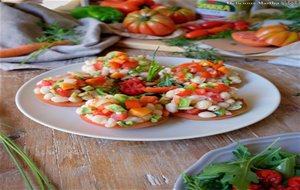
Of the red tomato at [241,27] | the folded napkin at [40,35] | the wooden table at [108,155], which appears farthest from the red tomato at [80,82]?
the red tomato at [241,27]

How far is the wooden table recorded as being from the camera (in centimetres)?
63

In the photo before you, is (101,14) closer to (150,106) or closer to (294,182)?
(150,106)

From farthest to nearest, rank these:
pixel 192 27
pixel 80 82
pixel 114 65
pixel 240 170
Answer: pixel 192 27
pixel 114 65
pixel 80 82
pixel 240 170

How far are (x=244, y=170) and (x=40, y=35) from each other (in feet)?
3.39

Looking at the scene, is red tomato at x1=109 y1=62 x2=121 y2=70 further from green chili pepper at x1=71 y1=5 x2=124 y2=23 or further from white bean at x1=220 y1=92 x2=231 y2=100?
green chili pepper at x1=71 y1=5 x2=124 y2=23

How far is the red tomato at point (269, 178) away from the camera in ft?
1.81

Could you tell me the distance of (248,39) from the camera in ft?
4.55

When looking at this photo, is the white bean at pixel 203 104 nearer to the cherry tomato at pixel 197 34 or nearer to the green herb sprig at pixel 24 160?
the green herb sprig at pixel 24 160

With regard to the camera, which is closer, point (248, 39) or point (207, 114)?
point (207, 114)

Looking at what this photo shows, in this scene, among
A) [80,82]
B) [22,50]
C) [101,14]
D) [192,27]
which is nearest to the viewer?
[80,82]

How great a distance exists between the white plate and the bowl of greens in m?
0.11

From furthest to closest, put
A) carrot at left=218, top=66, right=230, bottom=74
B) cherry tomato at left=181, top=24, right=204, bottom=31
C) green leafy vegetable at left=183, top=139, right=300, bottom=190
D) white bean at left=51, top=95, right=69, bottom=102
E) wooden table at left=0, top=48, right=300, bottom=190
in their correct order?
cherry tomato at left=181, top=24, right=204, bottom=31 → carrot at left=218, top=66, right=230, bottom=74 → white bean at left=51, top=95, right=69, bottom=102 → wooden table at left=0, top=48, right=300, bottom=190 → green leafy vegetable at left=183, top=139, right=300, bottom=190

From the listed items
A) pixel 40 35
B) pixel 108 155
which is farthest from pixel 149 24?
pixel 108 155

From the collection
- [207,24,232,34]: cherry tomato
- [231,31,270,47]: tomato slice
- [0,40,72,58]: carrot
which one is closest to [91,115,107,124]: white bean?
[0,40,72,58]: carrot
